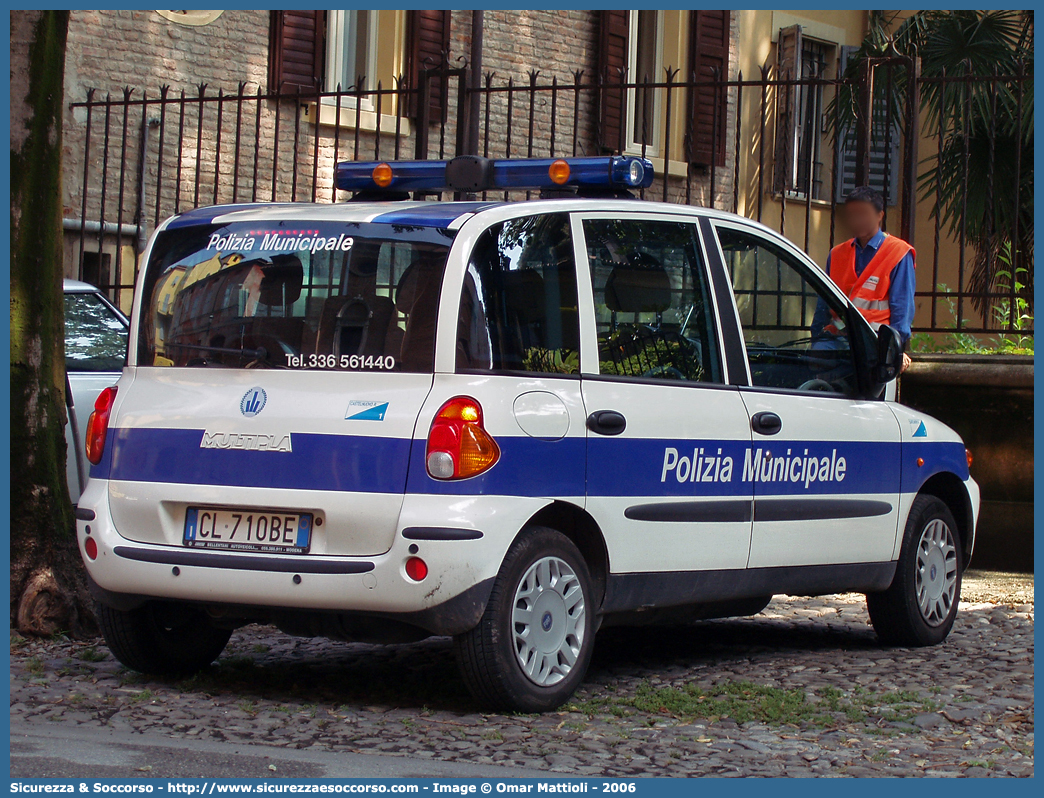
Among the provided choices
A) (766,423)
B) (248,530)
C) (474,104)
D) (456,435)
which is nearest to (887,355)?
(766,423)

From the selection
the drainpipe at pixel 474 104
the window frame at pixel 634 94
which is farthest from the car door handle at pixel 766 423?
the window frame at pixel 634 94

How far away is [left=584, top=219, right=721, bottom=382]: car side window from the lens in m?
5.75

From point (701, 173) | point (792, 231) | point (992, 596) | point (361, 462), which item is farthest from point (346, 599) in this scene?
point (792, 231)

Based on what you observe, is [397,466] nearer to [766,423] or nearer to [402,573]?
[402,573]

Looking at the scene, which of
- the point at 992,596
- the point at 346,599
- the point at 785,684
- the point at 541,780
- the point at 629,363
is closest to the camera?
the point at 541,780

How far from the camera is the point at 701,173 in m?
19.0

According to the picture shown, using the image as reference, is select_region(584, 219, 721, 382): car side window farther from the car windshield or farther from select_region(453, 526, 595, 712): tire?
the car windshield

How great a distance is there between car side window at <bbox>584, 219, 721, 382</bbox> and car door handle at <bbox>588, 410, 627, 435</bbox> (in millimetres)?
175

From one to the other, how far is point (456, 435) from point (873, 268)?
407 centimetres

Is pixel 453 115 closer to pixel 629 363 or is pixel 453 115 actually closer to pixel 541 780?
pixel 629 363

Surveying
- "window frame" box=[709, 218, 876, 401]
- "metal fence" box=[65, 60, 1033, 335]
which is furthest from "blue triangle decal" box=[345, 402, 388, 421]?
"metal fence" box=[65, 60, 1033, 335]

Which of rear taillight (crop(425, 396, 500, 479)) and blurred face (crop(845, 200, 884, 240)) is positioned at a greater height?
blurred face (crop(845, 200, 884, 240))

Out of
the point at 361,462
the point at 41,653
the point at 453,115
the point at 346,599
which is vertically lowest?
the point at 41,653

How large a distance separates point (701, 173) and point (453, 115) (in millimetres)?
3760
